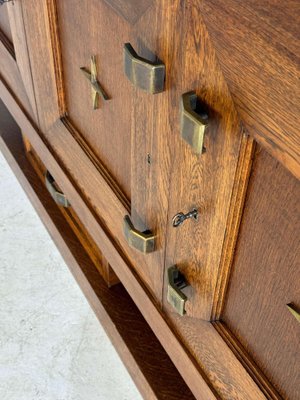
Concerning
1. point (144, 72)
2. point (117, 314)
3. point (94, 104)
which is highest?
point (144, 72)

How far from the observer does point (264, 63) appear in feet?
1.03

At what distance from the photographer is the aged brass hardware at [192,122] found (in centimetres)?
38

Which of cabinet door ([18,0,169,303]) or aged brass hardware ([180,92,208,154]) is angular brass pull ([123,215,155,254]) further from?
aged brass hardware ([180,92,208,154])

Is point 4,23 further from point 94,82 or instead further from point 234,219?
point 234,219

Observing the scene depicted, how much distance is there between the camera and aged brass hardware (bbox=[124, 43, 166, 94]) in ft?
1.36

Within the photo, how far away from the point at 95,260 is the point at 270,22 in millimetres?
640

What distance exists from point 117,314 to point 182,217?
1.29 ft

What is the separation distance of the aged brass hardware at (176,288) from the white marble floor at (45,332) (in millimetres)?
380

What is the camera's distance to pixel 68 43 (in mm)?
602

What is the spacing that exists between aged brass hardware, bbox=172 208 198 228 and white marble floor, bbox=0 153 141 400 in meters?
0.48

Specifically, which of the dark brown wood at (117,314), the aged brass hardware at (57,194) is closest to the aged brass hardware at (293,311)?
the dark brown wood at (117,314)

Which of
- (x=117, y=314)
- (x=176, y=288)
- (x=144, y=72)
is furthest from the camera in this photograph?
(x=117, y=314)

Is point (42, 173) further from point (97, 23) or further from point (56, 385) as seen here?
point (97, 23)

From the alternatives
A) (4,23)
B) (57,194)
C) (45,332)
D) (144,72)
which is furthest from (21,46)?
(45,332)
